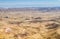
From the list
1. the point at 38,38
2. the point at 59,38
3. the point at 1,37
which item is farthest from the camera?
the point at 38,38

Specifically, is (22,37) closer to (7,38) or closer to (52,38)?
(7,38)

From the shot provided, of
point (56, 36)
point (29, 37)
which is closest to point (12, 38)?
point (29, 37)

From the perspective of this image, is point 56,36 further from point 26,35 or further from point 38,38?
point 26,35

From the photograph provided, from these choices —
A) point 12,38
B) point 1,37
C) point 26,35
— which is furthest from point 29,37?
point 1,37

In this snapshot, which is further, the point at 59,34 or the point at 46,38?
the point at 46,38

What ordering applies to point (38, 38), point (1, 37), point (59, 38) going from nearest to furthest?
point (59, 38)
point (1, 37)
point (38, 38)

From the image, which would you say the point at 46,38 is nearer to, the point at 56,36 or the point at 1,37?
the point at 56,36

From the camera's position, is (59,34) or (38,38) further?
(38,38)

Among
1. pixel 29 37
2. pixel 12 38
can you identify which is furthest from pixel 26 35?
pixel 12 38
